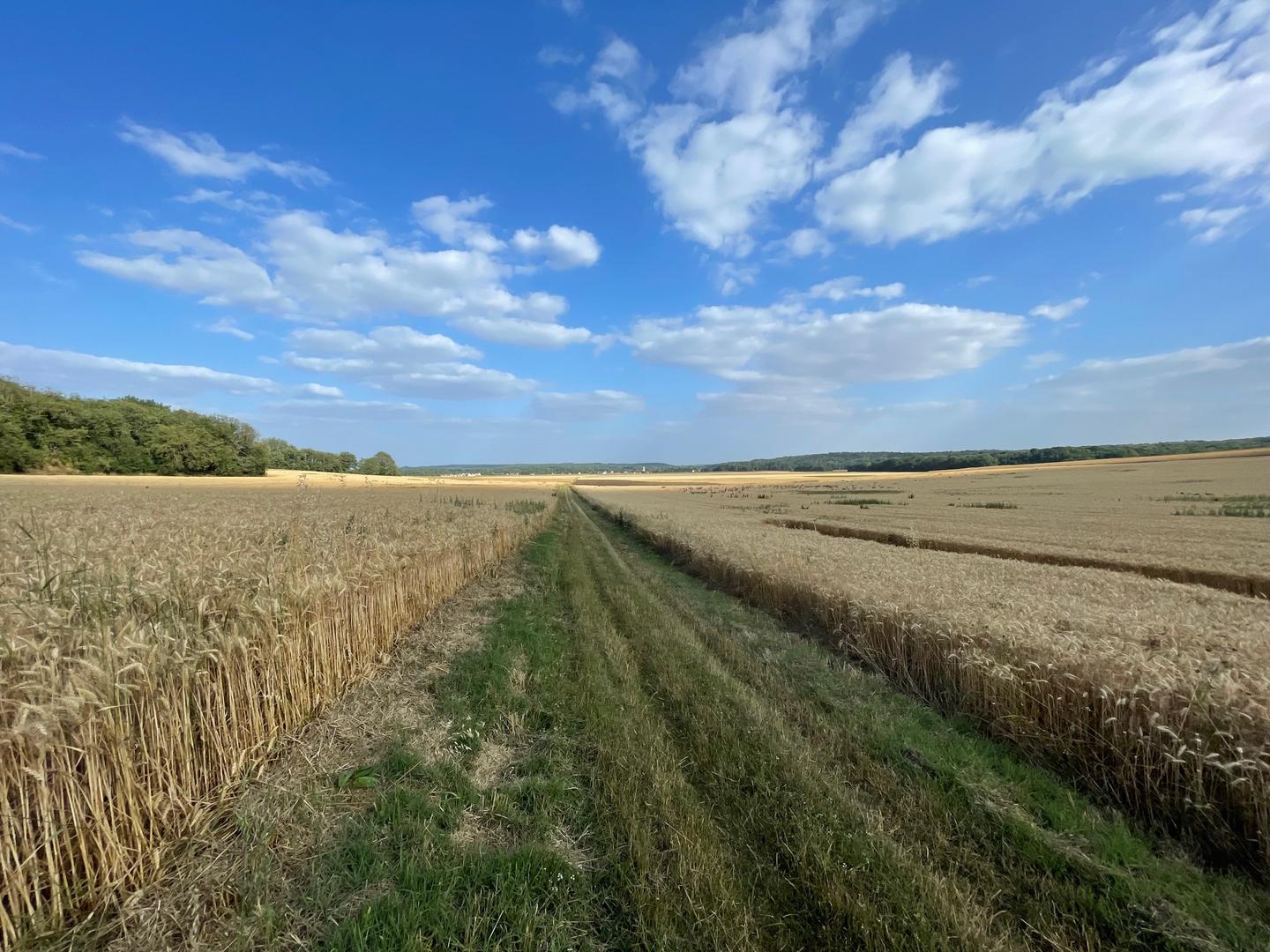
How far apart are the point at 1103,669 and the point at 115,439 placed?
3307 inches

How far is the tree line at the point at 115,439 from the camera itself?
4959 cm

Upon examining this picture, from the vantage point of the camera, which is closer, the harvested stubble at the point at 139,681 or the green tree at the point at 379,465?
the harvested stubble at the point at 139,681

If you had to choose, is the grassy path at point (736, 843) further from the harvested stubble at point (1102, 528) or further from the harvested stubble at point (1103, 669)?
the harvested stubble at point (1102, 528)

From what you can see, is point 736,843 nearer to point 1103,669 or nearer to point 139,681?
point 1103,669

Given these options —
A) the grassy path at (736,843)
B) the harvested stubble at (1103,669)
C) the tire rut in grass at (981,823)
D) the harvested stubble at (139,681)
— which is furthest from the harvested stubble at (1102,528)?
the harvested stubble at (139,681)

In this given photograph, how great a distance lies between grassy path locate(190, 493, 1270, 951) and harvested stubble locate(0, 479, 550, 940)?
1.36 m

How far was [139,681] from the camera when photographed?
3.62 meters

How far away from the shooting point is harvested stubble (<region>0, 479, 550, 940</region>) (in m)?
3.03

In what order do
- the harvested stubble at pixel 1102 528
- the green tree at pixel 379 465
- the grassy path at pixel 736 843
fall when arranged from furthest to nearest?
the green tree at pixel 379 465, the harvested stubble at pixel 1102 528, the grassy path at pixel 736 843

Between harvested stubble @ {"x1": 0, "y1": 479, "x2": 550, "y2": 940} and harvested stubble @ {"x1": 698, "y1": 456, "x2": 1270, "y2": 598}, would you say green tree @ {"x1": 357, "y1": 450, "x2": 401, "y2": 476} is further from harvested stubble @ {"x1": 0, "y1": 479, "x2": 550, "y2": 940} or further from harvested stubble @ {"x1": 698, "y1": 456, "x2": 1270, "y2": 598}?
harvested stubble @ {"x1": 0, "y1": 479, "x2": 550, "y2": 940}

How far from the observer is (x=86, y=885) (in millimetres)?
3236

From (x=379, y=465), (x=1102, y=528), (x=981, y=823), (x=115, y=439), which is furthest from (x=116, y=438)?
(x=1102, y=528)

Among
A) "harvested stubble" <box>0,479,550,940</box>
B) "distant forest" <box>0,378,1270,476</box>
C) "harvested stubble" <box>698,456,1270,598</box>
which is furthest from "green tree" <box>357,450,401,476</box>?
"harvested stubble" <box>0,479,550,940</box>

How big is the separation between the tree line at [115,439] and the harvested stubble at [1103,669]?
75945 millimetres
